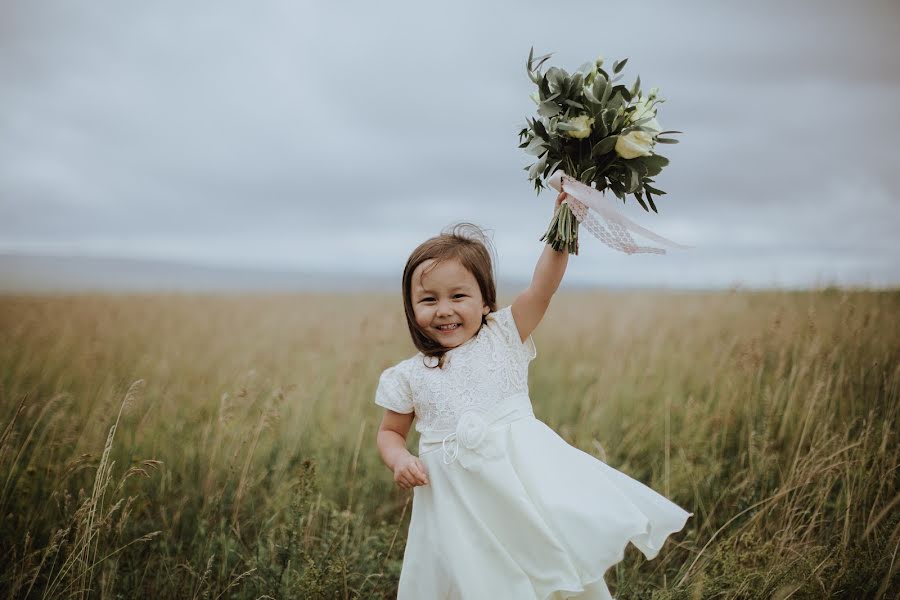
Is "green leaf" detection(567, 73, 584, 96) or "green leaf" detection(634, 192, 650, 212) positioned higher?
"green leaf" detection(567, 73, 584, 96)

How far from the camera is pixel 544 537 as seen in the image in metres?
2.03

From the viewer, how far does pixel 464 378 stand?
Answer: 2326 mm

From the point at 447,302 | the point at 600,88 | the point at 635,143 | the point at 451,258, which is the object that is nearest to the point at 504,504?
the point at 447,302

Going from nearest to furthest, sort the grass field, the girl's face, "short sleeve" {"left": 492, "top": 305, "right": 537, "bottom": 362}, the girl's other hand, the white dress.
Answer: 1. the white dress
2. the girl's other hand
3. the girl's face
4. "short sleeve" {"left": 492, "top": 305, "right": 537, "bottom": 362}
5. the grass field

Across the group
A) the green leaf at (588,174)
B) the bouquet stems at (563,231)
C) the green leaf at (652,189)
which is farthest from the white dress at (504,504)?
the green leaf at (652,189)

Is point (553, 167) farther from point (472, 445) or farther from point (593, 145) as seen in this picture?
point (472, 445)

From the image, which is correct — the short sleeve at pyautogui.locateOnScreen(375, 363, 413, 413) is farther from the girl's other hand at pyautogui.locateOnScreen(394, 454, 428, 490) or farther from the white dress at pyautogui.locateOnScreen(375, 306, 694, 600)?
the girl's other hand at pyautogui.locateOnScreen(394, 454, 428, 490)

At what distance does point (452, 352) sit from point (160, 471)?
2.56 metres

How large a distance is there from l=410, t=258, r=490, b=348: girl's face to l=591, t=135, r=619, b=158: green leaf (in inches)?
28.0

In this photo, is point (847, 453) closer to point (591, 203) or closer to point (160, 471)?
point (591, 203)

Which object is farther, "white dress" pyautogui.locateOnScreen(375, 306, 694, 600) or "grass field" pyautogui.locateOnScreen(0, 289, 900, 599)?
"grass field" pyautogui.locateOnScreen(0, 289, 900, 599)

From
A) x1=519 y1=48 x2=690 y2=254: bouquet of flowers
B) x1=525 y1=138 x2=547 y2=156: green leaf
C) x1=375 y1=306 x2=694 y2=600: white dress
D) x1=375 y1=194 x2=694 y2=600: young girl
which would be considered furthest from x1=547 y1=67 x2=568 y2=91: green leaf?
x1=375 y1=306 x2=694 y2=600: white dress

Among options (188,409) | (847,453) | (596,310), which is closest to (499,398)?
(847,453)

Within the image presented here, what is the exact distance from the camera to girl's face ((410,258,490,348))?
2365 millimetres
